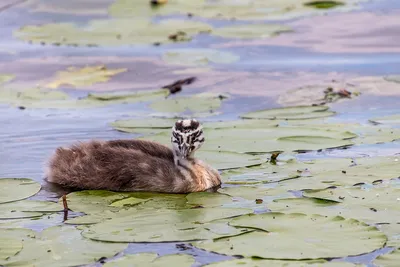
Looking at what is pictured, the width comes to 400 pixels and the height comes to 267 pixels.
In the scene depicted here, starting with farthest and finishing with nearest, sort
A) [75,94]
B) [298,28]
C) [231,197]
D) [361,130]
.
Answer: [298,28], [75,94], [361,130], [231,197]

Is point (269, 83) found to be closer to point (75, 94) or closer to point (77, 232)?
point (75, 94)

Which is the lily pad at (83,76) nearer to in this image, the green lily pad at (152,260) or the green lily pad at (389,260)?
the green lily pad at (152,260)

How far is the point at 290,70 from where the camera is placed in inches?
473

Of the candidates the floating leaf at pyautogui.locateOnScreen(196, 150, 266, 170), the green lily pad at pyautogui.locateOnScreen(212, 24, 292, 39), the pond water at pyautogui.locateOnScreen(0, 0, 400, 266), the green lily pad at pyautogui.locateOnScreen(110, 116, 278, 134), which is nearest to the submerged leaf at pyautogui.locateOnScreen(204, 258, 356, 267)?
the pond water at pyautogui.locateOnScreen(0, 0, 400, 266)

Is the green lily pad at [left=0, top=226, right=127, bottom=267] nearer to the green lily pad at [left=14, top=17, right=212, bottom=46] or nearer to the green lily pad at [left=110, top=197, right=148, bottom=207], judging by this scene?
the green lily pad at [left=110, top=197, right=148, bottom=207]

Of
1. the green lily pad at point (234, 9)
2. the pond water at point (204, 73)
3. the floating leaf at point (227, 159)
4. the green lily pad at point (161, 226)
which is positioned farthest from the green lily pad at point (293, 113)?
the green lily pad at point (234, 9)

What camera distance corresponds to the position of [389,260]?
579 cm

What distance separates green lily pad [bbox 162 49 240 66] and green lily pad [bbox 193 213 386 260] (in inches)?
237

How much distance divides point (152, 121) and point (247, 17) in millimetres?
5138

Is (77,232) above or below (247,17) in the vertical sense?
below

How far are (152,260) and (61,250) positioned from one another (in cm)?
56

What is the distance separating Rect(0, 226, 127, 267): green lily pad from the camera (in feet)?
19.4

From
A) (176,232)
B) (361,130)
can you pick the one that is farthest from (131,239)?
(361,130)

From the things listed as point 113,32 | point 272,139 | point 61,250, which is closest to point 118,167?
point 272,139
